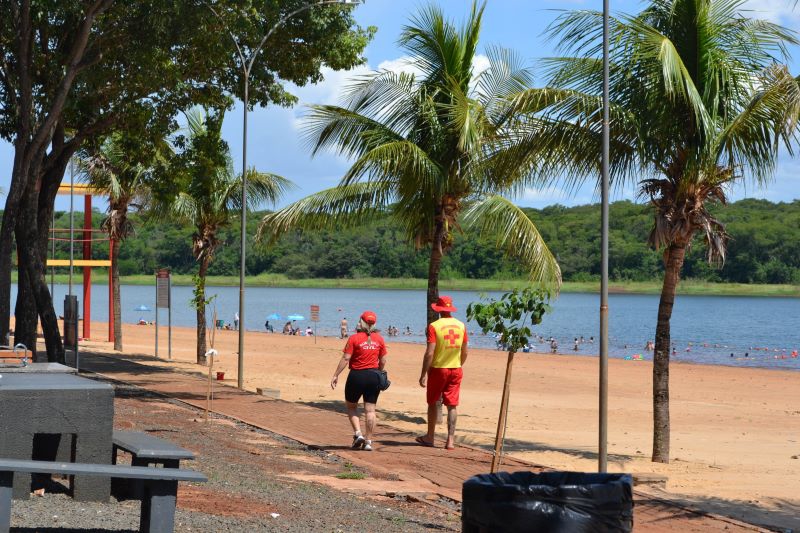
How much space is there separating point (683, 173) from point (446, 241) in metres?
5.34

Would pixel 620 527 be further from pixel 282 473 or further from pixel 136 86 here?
pixel 136 86

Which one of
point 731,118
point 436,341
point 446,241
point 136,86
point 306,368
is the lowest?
point 306,368

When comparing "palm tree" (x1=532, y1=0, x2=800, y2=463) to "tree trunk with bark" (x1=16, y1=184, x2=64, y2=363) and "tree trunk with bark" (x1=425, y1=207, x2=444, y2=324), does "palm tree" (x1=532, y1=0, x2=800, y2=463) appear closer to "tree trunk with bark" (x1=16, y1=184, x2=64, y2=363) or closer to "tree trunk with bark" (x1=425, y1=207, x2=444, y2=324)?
"tree trunk with bark" (x1=425, y1=207, x2=444, y2=324)

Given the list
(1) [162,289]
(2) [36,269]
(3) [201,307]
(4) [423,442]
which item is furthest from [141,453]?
(1) [162,289]

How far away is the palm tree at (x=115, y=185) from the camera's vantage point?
102ft

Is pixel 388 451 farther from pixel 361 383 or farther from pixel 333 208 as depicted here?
pixel 333 208

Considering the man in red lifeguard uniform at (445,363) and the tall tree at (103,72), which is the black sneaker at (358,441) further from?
the tall tree at (103,72)

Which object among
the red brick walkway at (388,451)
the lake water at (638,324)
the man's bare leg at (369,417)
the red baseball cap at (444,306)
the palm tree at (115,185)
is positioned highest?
the palm tree at (115,185)

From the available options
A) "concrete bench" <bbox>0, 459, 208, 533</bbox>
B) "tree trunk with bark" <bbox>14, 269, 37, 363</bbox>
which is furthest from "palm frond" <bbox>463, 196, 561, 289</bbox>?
"concrete bench" <bbox>0, 459, 208, 533</bbox>

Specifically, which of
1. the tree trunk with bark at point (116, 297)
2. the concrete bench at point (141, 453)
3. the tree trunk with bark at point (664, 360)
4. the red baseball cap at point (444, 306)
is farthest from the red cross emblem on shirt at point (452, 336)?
the tree trunk with bark at point (116, 297)

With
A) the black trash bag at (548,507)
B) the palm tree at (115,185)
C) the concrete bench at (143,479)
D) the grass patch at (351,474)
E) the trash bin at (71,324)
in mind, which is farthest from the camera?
the palm tree at (115,185)

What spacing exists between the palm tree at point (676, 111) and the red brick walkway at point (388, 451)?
3.49 m

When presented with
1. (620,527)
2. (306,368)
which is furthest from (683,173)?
(306,368)

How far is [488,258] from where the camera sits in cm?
10562
